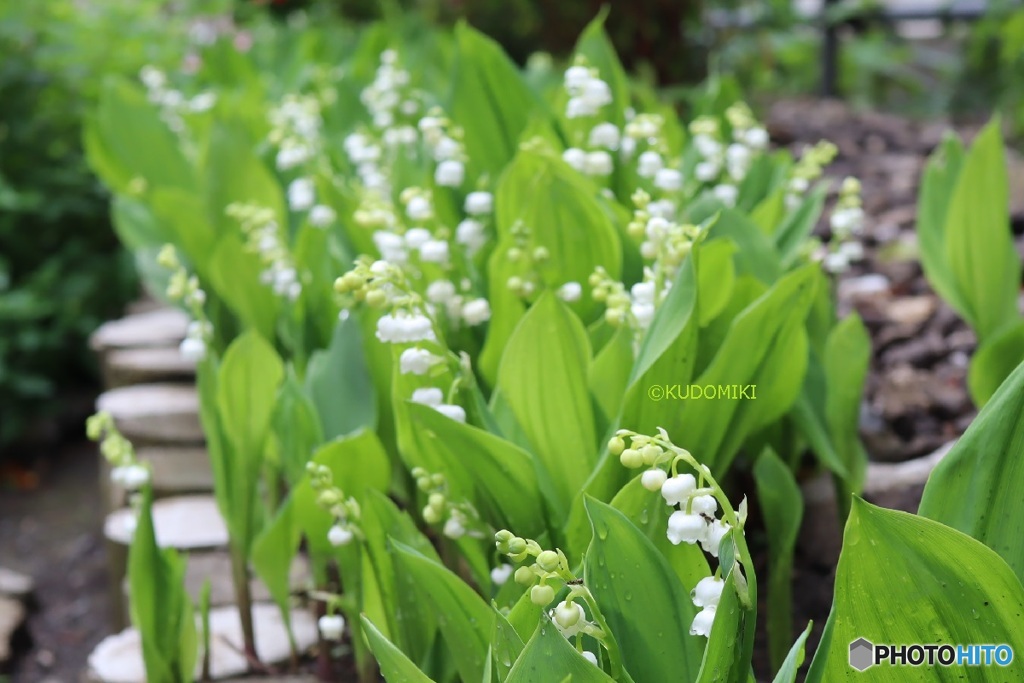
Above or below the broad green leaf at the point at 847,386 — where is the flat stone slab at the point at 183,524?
below

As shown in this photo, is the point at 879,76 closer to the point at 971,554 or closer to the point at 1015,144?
the point at 1015,144

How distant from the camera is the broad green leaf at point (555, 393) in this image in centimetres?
125

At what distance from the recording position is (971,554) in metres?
0.86

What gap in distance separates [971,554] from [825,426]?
77cm

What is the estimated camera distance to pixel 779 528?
142 centimetres

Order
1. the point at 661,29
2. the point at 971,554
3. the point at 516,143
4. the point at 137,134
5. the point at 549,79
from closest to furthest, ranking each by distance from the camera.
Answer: the point at 971,554 → the point at 516,143 → the point at 137,134 → the point at 549,79 → the point at 661,29

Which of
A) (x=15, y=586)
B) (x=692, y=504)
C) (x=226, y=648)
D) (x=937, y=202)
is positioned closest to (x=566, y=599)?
(x=692, y=504)

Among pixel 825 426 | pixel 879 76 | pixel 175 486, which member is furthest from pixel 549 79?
pixel 879 76

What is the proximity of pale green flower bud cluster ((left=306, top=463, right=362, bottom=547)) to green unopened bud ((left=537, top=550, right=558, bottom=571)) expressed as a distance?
17.4 inches

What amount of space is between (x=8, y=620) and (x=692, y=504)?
2.55 m

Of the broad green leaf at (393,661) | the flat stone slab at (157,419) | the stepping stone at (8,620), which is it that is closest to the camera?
the broad green leaf at (393,661)

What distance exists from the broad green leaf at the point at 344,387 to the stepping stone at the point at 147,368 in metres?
1.33

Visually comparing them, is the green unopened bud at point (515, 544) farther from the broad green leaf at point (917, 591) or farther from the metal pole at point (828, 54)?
the metal pole at point (828, 54)

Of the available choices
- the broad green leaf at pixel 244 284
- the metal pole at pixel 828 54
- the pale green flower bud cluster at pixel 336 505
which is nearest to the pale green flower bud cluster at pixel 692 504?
the pale green flower bud cluster at pixel 336 505
